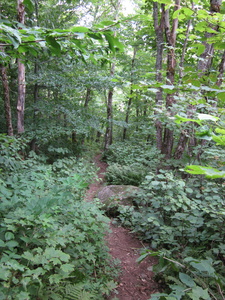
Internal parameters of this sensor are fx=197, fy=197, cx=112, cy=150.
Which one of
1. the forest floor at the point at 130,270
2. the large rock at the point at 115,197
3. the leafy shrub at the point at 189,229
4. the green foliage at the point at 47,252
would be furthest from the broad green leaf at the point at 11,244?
the large rock at the point at 115,197

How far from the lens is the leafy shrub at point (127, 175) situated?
753cm

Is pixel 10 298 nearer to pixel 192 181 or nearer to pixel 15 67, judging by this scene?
pixel 192 181

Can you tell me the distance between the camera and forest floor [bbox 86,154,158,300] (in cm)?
292

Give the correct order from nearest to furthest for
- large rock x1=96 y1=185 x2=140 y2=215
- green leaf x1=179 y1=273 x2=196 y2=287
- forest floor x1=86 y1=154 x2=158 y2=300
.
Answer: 1. green leaf x1=179 y1=273 x2=196 y2=287
2. forest floor x1=86 y1=154 x2=158 y2=300
3. large rock x1=96 y1=185 x2=140 y2=215

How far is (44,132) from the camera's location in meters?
7.10

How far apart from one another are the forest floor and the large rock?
79 cm

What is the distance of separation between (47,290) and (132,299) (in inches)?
53.7

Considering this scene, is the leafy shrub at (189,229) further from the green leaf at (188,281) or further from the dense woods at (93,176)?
the green leaf at (188,281)

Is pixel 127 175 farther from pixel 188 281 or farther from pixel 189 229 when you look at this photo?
pixel 188 281

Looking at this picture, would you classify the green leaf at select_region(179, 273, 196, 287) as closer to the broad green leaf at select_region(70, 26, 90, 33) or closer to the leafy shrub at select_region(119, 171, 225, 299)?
the leafy shrub at select_region(119, 171, 225, 299)

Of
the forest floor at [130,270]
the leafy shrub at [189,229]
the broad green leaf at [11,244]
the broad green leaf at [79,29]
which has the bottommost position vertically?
the forest floor at [130,270]

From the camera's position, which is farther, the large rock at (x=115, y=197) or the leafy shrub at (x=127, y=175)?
the leafy shrub at (x=127, y=175)

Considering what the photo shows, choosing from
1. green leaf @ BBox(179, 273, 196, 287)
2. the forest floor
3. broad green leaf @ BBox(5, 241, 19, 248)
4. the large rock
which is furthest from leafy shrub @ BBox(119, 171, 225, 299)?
broad green leaf @ BBox(5, 241, 19, 248)

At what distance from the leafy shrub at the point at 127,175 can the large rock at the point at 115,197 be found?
43.4 inches
